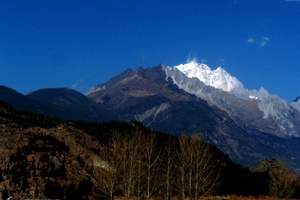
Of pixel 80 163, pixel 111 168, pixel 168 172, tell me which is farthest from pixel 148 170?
pixel 80 163

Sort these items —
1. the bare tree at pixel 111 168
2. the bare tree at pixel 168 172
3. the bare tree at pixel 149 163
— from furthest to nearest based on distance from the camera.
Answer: the bare tree at pixel 149 163 < the bare tree at pixel 168 172 < the bare tree at pixel 111 168

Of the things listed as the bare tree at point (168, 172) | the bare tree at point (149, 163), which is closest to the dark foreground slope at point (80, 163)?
the bare tree at point (149, 163)

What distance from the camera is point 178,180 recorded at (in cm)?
8619

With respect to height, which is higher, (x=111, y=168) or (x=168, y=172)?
(x=168, y=172)

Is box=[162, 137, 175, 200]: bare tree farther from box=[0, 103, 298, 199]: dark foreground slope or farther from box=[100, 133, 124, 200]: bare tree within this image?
box=[100, 133, 124, 200]: bare tree

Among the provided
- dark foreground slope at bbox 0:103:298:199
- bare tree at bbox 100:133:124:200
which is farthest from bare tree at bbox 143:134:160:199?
bare tree at bbox 100:133:124:200

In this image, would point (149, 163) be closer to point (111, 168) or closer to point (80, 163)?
point (111, 168)

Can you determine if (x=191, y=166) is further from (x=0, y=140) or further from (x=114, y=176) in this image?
(x=0, y=140)

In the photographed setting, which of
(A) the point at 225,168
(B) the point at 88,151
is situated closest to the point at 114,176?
(B) the point at 88,151

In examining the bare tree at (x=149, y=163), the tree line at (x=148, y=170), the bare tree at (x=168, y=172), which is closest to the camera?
the tree line at (x=148, y=170)

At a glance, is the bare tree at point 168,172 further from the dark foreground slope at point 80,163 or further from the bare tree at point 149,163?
the bare tree at point 149,163

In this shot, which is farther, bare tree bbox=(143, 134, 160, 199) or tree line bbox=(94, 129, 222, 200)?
bare tree bbox=(143, 134, 160, 199)

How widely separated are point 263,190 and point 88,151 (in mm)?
39602

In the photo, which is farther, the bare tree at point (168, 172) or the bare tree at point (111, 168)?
the bare tree at point (168, 172)
